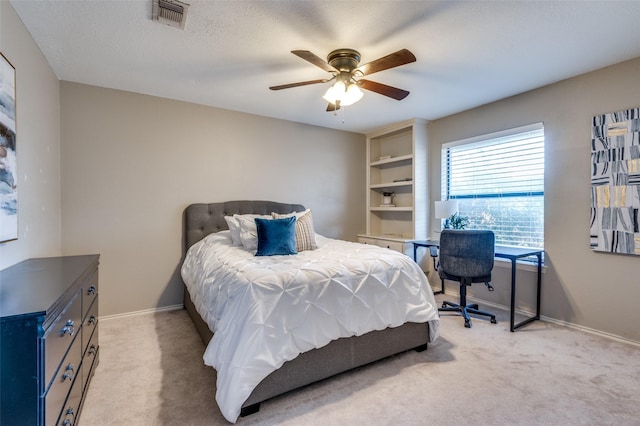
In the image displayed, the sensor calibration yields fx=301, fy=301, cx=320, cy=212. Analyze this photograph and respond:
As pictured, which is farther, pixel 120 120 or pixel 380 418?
pixel 120 120

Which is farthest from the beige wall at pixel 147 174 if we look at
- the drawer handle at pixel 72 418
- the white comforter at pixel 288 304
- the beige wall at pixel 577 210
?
the beige wall at pixel 577 210

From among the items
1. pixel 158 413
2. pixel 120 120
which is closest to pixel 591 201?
pixel 158 413

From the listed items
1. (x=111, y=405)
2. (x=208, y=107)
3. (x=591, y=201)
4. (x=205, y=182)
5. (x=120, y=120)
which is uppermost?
(x=208, y=107)

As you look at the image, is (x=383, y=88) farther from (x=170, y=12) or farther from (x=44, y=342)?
(x=44, y=342)

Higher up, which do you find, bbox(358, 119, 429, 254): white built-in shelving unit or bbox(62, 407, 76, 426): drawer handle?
bbox(358, 119, 429, 254): white built-in shelving unit

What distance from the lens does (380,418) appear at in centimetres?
169

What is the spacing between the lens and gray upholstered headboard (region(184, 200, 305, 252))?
11.3 feet

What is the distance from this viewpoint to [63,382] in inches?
53.0

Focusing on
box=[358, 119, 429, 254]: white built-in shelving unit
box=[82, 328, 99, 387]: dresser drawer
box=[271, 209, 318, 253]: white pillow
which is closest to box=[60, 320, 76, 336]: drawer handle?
box=[82, 328, 99, 387]: dresser drawer

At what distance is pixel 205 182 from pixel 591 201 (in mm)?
4009

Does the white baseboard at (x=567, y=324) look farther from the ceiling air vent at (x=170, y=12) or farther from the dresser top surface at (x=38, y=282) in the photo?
the ceiling air vent at (x=170, y=12)

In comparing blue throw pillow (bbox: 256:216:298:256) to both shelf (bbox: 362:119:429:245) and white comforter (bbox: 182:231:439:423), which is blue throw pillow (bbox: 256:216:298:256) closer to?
white comforter (bbox: 182:231:439:423)

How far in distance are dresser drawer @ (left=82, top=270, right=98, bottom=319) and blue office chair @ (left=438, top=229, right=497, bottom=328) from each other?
9.77 feet

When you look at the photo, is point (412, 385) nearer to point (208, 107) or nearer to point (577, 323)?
point (577, 323)
